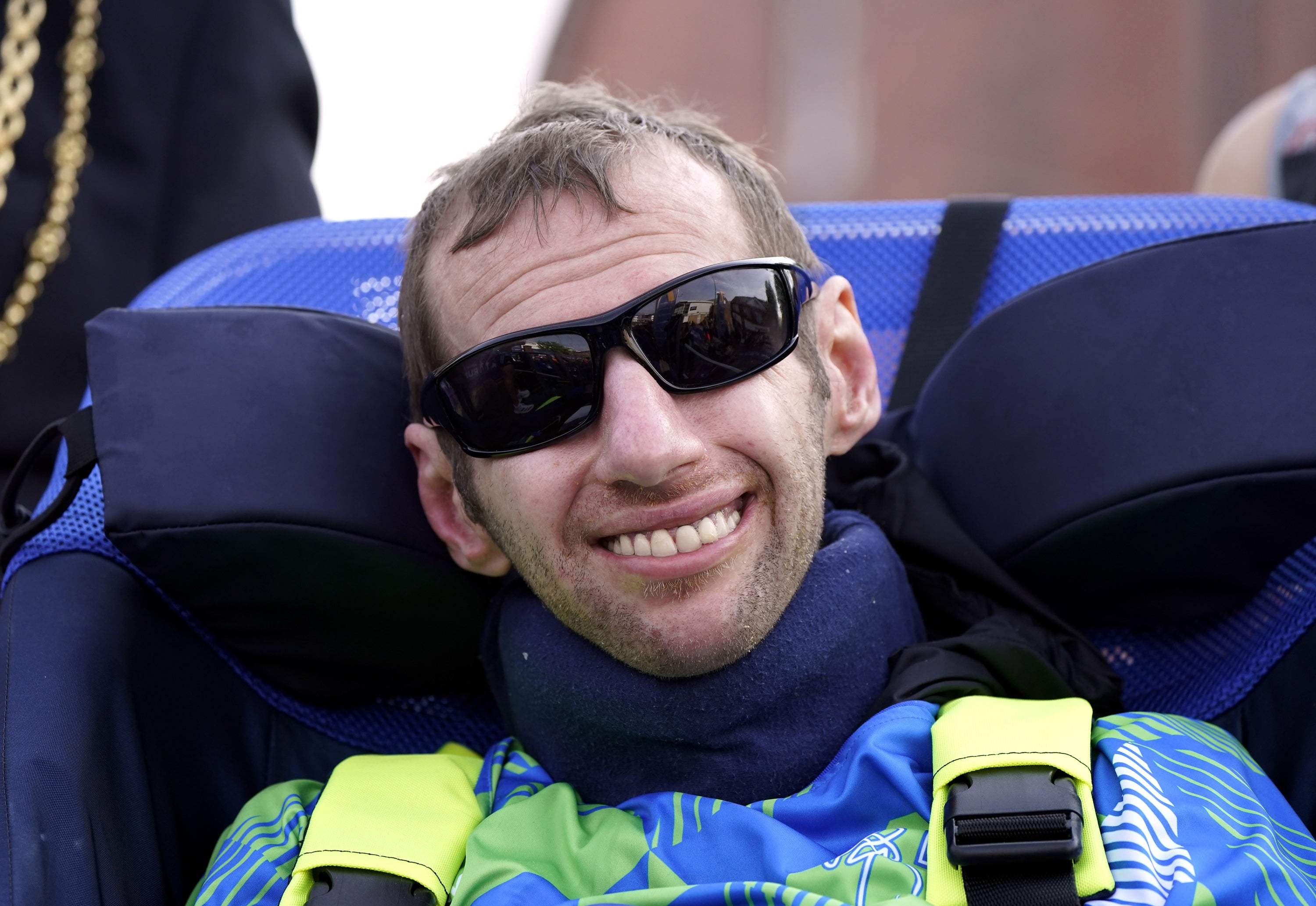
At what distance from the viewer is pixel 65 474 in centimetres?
129

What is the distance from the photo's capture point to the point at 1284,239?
1258mm

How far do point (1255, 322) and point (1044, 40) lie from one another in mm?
12027

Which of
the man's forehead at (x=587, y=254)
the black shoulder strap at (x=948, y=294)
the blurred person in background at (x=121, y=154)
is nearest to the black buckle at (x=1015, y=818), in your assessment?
the man's forehead at (x=587, y=254)

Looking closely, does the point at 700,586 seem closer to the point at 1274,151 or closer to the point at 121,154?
the point at 121,154

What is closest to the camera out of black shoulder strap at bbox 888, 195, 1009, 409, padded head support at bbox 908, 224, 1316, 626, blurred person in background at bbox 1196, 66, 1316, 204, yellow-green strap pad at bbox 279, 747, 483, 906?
yellow-green strap pad at bbox 279, 747, 483, 906

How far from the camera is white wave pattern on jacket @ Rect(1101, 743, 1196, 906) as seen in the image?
2.94ft

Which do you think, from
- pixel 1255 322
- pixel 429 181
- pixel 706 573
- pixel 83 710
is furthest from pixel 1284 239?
pixel 83 710

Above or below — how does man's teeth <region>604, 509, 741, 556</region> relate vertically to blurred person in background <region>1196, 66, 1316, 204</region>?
below

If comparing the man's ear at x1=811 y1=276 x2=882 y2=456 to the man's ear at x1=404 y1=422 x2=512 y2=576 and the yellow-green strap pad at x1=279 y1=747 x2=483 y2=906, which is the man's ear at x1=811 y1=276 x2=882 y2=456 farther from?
the yellow-green strap pad at x1=279 y1=747 x2=483 y2=906

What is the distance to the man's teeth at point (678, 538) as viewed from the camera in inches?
43.0

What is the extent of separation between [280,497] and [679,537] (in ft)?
1.53

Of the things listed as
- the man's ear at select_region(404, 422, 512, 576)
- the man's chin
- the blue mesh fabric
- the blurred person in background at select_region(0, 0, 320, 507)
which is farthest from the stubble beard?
the blurred person in background at select_region(0, 0, 320, 507)

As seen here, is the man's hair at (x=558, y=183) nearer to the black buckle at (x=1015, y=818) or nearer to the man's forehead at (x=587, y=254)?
the man's forehead at (x=587, y=254)

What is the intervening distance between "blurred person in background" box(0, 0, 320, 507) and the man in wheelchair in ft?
2.42
